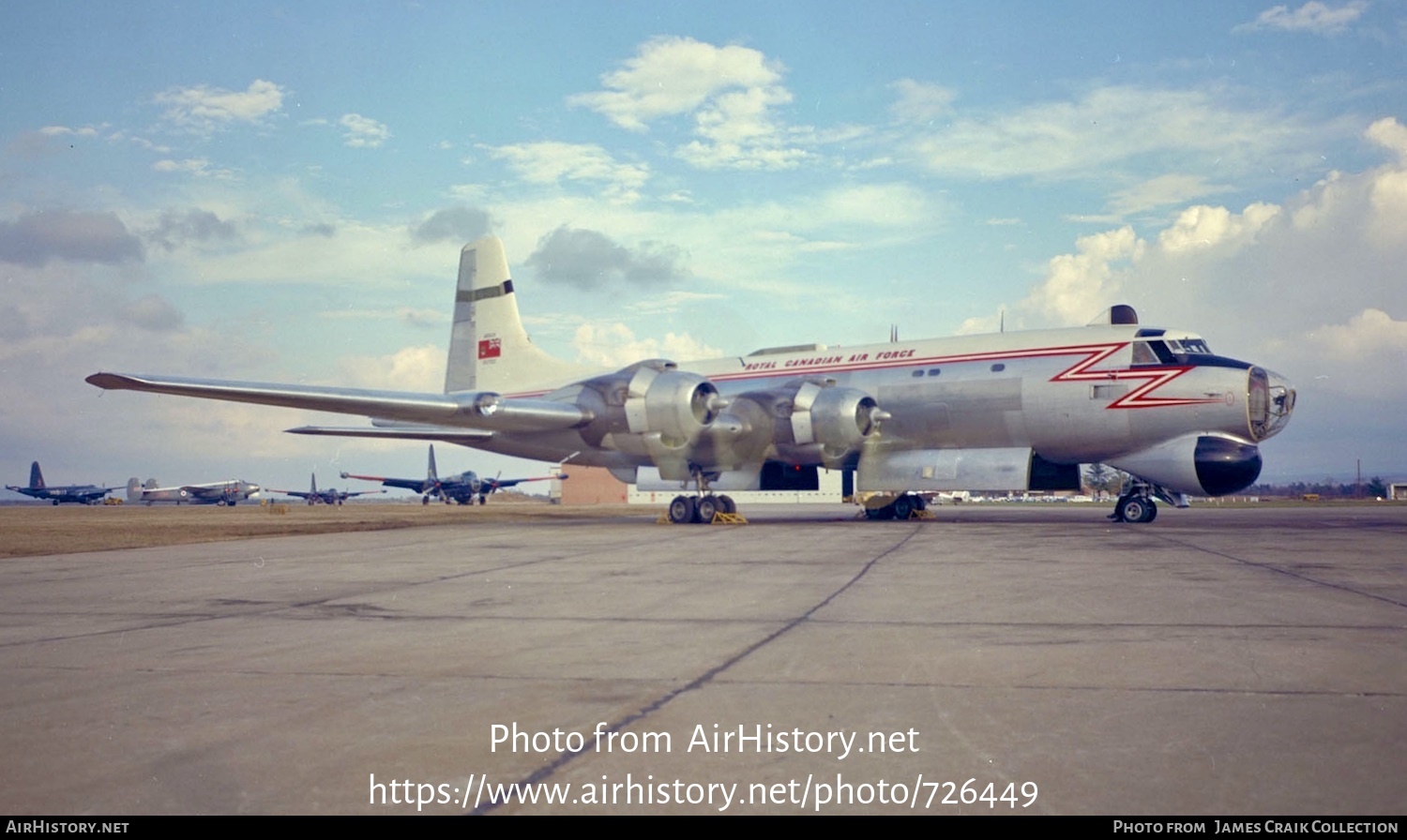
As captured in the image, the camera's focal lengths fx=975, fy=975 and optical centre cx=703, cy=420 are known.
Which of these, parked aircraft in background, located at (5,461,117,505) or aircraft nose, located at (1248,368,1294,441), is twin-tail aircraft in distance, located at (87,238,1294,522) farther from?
parked aircraft in background, located at (5,461,117,505)

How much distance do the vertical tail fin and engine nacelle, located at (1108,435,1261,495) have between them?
16301 mm

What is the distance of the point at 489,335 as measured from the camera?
29969mm

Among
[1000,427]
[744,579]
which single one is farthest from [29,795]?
[1000,427]

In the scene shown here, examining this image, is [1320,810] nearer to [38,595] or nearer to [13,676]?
[13,676]

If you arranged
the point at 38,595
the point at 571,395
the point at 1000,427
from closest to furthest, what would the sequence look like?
the point at 38,595 < the point at 1000,427 < the point at 571,395

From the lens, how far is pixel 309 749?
3984 mm

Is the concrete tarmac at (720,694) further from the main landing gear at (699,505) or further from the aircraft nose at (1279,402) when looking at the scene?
the main landing gear at (699,505)

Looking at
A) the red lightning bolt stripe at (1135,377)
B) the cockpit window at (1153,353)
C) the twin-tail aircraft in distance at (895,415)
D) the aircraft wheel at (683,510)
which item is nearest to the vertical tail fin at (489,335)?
the twin-tail aircraft in distance at (895,415)

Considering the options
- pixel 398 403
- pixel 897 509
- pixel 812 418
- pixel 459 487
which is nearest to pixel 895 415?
pixel 812 418

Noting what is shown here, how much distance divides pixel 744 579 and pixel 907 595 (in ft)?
7.02

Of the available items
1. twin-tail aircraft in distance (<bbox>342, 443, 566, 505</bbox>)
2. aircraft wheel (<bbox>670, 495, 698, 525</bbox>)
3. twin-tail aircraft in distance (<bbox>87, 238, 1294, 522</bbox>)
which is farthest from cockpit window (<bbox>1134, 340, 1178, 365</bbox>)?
twin-tail aircraft in distance (<bbox>342, 443, 566, 505</bbox>)

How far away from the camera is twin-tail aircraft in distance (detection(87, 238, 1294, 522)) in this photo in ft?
65.7

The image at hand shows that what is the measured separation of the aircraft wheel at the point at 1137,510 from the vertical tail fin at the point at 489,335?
51.8 feet

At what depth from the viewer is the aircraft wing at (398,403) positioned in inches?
726
